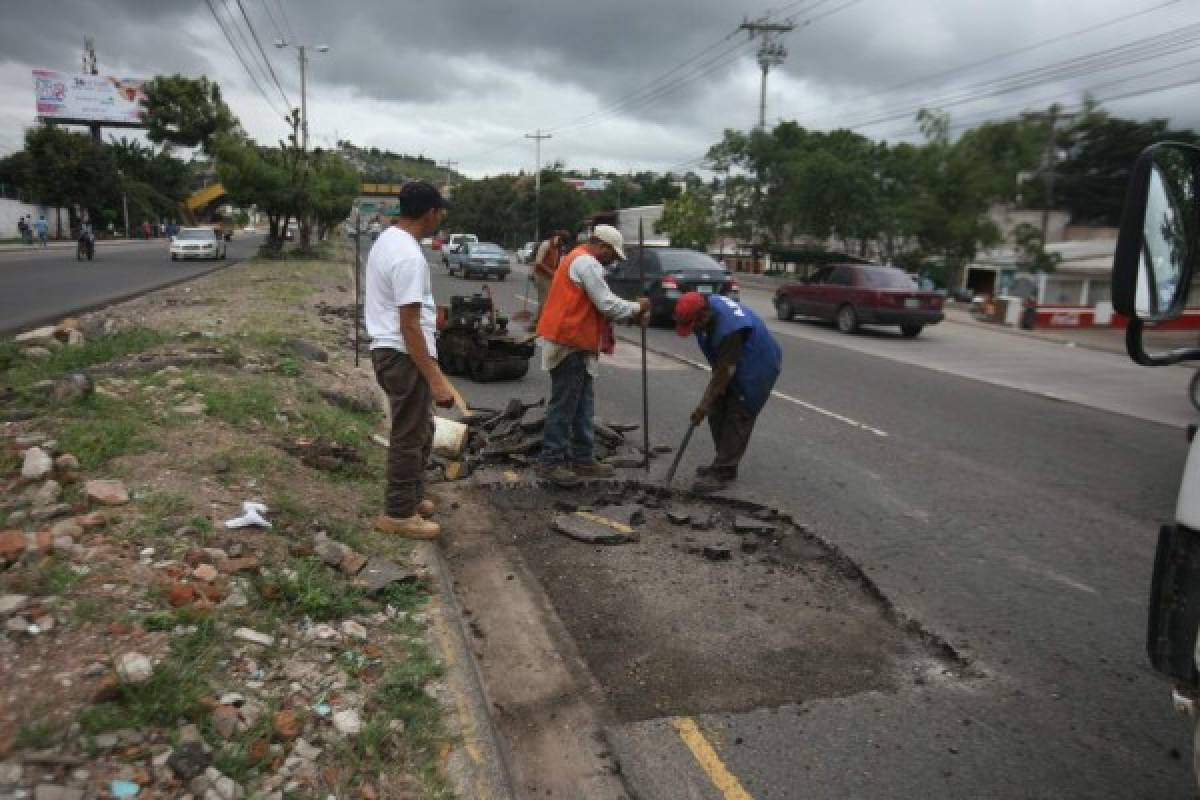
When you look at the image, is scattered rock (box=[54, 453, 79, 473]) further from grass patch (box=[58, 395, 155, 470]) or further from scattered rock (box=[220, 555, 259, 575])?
scattered rock (box=[220, 555, 259, 575])

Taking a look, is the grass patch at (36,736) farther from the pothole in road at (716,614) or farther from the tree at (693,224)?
the tree at (693,224)

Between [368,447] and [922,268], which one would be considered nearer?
[368,447]

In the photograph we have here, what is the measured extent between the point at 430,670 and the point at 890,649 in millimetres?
2104

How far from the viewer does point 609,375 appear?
11.2 meters

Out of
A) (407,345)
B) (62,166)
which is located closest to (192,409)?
(407,345)

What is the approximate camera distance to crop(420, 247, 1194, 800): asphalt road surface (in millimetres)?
2980

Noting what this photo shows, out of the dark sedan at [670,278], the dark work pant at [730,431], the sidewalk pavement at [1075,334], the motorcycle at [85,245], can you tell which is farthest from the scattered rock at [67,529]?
A: the motorcycle at [85,245]

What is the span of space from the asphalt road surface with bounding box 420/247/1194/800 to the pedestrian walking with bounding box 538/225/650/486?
99cm

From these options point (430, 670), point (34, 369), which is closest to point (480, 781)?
point (430, 670)

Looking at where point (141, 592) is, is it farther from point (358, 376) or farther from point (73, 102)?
point (73, 102)

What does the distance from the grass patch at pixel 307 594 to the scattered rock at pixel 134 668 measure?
737mm

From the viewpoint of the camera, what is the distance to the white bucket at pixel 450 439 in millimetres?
6426

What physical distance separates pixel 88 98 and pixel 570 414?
74295mm

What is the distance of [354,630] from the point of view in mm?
3518
